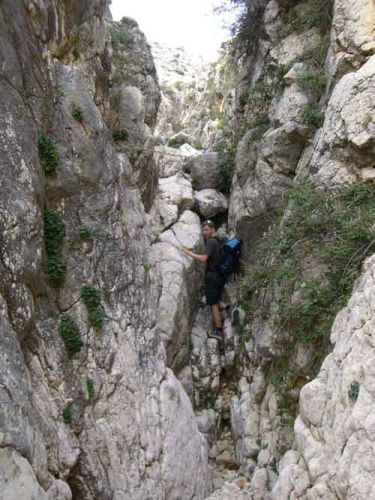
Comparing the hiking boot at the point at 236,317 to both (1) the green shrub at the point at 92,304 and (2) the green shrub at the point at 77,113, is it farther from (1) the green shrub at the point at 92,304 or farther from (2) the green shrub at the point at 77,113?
(2) the green shrub at the point at 77,113

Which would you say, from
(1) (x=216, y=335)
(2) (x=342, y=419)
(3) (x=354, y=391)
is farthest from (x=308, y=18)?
(2) (x=342, y=419)

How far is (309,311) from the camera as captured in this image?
891 centimetres

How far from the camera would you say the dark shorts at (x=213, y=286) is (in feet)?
42.9

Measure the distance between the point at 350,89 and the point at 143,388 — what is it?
8.06 meters

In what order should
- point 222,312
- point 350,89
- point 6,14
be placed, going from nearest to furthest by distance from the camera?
point 6,14 < point 350,89 < point 222,312

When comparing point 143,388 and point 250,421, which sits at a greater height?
point 143,388

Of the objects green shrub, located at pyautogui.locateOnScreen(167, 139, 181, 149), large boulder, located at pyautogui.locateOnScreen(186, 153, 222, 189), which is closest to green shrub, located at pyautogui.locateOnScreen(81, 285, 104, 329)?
large boulder, located at pyautogui.locateOnScreen(186, 153, 222, 189)

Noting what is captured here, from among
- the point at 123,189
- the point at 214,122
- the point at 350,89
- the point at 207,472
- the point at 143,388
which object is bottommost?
the point at 207,472

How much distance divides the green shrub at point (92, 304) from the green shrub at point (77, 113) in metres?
3.63

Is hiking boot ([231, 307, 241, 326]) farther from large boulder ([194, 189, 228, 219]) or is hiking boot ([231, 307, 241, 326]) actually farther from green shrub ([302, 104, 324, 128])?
green shrub ([302, 104, 324, 128])

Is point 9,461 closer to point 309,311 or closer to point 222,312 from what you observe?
point 309,311

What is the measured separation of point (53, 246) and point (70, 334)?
1.67 m

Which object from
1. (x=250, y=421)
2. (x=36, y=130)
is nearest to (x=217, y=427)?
(x=250, y=421)

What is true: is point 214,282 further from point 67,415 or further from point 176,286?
point 67,415
